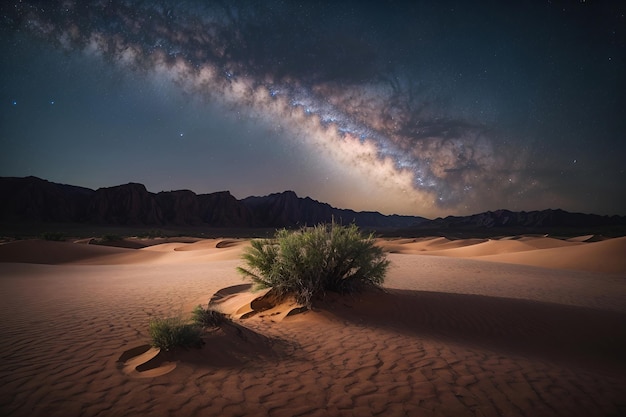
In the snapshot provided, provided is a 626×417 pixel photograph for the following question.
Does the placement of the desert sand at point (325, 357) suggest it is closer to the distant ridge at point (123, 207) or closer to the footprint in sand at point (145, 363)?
the footprint in sand at point (145, 363)

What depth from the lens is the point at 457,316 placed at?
26.6 ft

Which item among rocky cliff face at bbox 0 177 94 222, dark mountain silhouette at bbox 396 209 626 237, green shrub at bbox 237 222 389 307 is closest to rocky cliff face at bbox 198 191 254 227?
rocky cliff face at bbox 0 177 94 222

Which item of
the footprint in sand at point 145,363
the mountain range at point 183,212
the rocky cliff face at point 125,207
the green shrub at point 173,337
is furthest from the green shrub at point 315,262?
the rocky cliff face at point 125,207

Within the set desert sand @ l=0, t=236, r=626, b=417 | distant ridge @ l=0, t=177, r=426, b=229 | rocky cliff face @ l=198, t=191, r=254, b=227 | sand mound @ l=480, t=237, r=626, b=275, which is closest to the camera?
desert sand @ l=0, t=236, r=626, b=417

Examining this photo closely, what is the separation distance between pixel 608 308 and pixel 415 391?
375 inches

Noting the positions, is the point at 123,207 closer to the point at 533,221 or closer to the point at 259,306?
the point at 259,306

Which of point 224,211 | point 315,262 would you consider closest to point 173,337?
point 315,262

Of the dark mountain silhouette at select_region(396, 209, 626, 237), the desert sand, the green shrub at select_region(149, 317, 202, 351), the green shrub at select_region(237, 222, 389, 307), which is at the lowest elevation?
the desert sand

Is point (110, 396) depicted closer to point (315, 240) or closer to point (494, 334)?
point (315, 240)

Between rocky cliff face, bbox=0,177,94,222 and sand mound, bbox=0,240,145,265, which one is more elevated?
rocky cliff face, bbox=0,177,94,222

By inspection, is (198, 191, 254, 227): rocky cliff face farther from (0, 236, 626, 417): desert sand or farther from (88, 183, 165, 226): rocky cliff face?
(0, 236, 626, 417): desert sand

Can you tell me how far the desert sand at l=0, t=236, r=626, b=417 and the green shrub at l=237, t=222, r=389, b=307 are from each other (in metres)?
0.50

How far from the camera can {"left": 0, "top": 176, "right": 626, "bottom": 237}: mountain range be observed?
306 ft

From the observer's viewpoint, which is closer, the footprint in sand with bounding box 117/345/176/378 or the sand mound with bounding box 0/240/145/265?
the footprint in sand with bounding box 117/345/176/378
